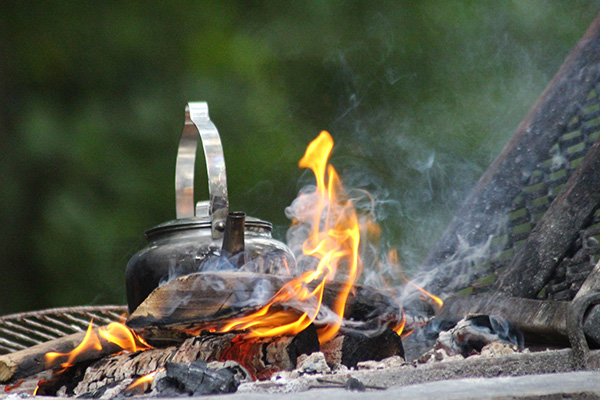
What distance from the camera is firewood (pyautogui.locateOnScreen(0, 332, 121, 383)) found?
5.34 feet

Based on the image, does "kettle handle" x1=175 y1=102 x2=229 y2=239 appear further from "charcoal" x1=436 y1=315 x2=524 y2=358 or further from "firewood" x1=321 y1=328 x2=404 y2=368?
"charcoal" x1=436 y1=315 x2=524 y2=358

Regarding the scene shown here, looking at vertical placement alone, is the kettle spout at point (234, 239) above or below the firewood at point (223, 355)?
above

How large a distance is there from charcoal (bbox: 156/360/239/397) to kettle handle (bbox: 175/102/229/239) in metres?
0.49

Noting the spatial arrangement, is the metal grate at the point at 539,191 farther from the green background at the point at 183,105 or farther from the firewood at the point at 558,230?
the green background at the point at 183,105

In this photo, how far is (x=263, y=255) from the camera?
5.28 ft

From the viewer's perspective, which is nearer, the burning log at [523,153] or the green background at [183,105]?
the burning log at [523,153]

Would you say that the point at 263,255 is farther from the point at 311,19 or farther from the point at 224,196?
the point at 311,19

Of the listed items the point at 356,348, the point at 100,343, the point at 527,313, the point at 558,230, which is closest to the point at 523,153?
the point at 558,230

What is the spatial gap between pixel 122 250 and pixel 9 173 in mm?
892

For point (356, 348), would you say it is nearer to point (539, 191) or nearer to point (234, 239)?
point (234, 239)

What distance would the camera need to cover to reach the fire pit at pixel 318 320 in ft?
3.75

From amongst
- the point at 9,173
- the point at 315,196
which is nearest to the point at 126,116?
the point at 9,173

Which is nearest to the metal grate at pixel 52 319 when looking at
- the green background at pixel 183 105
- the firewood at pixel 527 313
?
the green background at pixel 183 105

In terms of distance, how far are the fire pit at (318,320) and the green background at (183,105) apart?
5.16 ft
